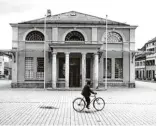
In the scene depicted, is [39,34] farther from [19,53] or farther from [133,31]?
[133,31]

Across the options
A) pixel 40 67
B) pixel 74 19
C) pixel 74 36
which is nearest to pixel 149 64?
pixel 74 19

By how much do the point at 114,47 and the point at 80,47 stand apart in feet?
18.2

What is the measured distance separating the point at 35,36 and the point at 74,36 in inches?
185

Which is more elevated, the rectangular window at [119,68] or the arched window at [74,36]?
the arched window at [74,36]

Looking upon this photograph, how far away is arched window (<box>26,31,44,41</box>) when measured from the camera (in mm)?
31217

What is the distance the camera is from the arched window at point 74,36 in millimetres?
31234

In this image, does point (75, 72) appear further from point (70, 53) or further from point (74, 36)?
point (74, 36)

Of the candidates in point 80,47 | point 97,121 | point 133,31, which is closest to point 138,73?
point 133,31

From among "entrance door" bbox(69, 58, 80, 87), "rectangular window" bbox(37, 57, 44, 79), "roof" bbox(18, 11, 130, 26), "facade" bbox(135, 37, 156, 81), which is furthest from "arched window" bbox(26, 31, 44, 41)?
"facade" bbox(135, 37, 156, 81)

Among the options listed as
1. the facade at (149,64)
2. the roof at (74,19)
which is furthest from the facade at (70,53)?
the facade at (149,64)

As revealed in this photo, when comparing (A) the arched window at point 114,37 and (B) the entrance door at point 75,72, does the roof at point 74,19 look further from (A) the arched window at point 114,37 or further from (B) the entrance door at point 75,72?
(B) the entrance door at point 75,72

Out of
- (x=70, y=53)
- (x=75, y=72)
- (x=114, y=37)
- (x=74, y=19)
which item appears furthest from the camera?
(x=74, y=19)

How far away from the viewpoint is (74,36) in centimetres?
3136

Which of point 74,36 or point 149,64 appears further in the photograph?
point 149,64
